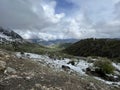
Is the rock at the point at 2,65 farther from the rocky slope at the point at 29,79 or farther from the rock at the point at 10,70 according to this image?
the rock at the point at 10,70

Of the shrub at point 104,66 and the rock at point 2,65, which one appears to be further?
the shrub at point 104,66

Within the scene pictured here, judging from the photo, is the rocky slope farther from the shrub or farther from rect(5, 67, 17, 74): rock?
the shrub

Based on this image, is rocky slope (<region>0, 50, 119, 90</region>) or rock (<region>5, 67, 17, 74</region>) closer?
rocky slope (<region>0, 50, 119, 90</region>)

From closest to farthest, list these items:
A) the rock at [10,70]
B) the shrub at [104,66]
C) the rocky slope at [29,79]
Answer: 1. the rocky slope at [29,79]
2. the rock at [10,70]
3. the shrub at [104,66]

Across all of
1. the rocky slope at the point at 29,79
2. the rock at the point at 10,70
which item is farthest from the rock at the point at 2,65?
the rock at the point at 10,70

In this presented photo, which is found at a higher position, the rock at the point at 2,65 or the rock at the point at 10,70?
the rock at the point at 2,65

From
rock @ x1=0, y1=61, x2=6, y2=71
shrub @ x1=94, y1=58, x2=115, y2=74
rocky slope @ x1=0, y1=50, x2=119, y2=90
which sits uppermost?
rock @ x1=0, y1=61, x2=6, y2=71

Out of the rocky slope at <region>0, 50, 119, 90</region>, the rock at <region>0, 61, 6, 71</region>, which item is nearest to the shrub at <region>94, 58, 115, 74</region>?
the rocky slope at <region>0, 50, 119, 90</region>

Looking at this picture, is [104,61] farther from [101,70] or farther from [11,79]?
[11,79]

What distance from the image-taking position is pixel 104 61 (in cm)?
4212

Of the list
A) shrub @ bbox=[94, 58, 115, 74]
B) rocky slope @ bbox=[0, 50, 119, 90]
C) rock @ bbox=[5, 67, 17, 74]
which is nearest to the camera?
rocky slope @ bbox=[0, 50, 119, 90]

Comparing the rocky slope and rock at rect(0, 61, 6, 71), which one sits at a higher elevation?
rock at rect(0, 61, 6, 71)

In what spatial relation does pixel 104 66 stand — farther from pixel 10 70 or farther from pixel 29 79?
pixel 29 79

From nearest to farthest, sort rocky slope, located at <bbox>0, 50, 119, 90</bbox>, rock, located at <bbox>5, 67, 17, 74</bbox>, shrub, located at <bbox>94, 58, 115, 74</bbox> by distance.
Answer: rocky slope, located at <bbox>0, 50, 119, 90</bbox>
rock, located at <bbox>5, 67, 17, 74</bbox>
shrub, located at <bbox>94, 58, 115, 74</bbox>
